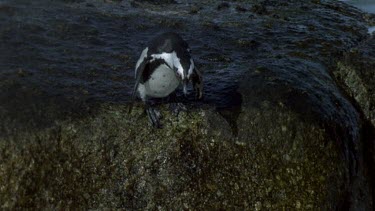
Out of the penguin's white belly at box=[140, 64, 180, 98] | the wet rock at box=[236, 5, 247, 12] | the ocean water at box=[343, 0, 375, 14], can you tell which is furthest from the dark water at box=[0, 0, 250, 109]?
the ocean water at box=[343, 0, 375, 14]

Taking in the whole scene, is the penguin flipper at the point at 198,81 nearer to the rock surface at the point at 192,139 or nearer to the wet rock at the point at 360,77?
the rock surface at the point at 192,139

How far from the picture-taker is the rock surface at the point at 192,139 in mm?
6336

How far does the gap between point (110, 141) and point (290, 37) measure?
4.91m

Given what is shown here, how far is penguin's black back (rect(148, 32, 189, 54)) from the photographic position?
21.4 ft

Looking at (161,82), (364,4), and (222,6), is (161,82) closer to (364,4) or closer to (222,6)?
(222,6)

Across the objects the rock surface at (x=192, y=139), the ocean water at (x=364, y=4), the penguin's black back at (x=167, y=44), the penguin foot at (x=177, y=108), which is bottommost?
the ocean water at (x=364, y=4)

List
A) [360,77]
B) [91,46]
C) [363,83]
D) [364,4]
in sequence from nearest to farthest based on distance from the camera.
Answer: [363,83], [360,77], [91,46], [364,4]

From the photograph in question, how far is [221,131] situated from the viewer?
663cm

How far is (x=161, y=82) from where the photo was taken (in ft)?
22.6

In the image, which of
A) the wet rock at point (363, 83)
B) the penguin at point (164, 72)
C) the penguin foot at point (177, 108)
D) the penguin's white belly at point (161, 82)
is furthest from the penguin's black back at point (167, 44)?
the wet rock at point (363, 83)

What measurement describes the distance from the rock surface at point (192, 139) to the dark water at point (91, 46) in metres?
0.04

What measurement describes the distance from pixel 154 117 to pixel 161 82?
538 millimetres

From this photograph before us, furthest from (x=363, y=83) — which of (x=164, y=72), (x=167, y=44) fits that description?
(x=167, y=44)

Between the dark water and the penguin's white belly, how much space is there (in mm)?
393
